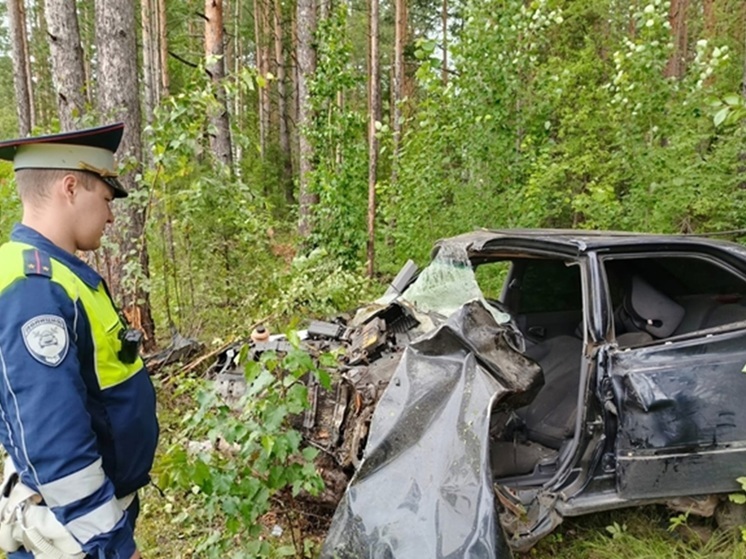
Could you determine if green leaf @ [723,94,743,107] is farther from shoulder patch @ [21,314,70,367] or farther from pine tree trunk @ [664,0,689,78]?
pine tree trunk @ [664,0,689,78]

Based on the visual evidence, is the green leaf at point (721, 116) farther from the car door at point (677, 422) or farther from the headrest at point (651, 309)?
the headrest at point (651, 309)

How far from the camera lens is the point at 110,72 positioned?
4992 mm

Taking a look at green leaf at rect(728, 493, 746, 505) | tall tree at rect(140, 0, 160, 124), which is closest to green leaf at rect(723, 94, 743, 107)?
green leaf at rect(728, 493, 746, 505)

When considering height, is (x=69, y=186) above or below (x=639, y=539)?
above

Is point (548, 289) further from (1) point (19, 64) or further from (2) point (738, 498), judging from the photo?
(1) point (19, 64)

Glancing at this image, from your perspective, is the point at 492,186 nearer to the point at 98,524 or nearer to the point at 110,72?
the point at 110,72

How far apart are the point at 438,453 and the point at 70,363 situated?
1638mm

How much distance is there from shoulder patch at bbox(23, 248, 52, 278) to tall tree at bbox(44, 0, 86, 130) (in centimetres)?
429

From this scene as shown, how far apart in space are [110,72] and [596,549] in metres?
5.71

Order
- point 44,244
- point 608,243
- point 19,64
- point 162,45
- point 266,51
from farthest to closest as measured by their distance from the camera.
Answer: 1. point 266,51
2. point 19,64
3. point 162,45
4. point 608,243
5. point 44,244

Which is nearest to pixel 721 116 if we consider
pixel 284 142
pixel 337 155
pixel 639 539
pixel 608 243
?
pixel 608 243

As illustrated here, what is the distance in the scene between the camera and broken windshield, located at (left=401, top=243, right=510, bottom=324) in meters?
3.14

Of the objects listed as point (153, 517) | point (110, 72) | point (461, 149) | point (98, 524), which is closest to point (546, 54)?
point (461, 149)

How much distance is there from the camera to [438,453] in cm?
235
